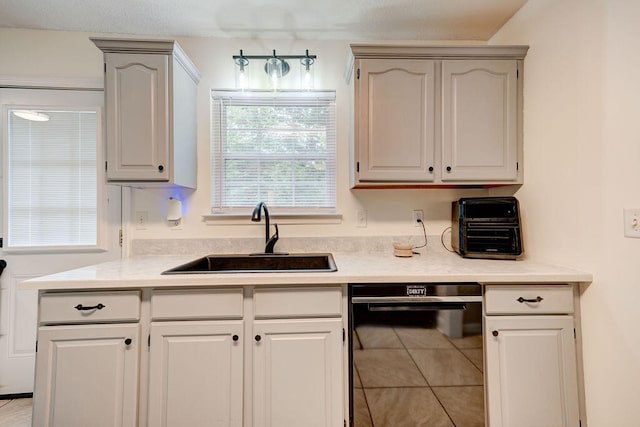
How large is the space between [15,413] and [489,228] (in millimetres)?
3082

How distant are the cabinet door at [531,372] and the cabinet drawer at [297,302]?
29.9 inches

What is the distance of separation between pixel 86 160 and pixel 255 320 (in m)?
1.65

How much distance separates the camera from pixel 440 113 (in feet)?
5.56

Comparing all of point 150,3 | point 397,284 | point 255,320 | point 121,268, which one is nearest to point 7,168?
point 121,268

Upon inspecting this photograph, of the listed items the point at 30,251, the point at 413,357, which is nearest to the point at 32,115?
the point at 30,251

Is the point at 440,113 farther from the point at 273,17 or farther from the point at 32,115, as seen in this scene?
the point at 32,115

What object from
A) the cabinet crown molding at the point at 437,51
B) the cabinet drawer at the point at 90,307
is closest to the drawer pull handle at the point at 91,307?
the cabinet drawer at the point at 90,307

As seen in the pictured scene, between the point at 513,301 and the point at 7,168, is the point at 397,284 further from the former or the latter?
the point at 7,168

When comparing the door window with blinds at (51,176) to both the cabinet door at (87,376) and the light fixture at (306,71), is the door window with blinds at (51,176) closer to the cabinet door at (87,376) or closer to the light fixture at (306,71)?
the cabinet door at (87,376)

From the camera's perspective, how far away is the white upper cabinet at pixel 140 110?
1579 mm

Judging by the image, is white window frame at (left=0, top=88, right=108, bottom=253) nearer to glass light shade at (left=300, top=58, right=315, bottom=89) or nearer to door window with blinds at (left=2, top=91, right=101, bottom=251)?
door window with blinds at (left=2, top=91, right=101, bottom=251)

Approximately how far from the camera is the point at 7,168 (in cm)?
186

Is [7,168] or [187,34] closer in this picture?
[7,168]

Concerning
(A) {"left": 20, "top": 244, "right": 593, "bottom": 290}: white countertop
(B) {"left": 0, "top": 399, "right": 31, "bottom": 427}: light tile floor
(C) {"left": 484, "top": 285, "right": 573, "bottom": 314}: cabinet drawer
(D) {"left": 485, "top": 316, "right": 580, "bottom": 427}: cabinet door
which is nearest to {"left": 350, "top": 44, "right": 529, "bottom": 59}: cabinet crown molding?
(A) {"left": 20, "top": 244, "right": 593, "bottom": 290}: white countertop
